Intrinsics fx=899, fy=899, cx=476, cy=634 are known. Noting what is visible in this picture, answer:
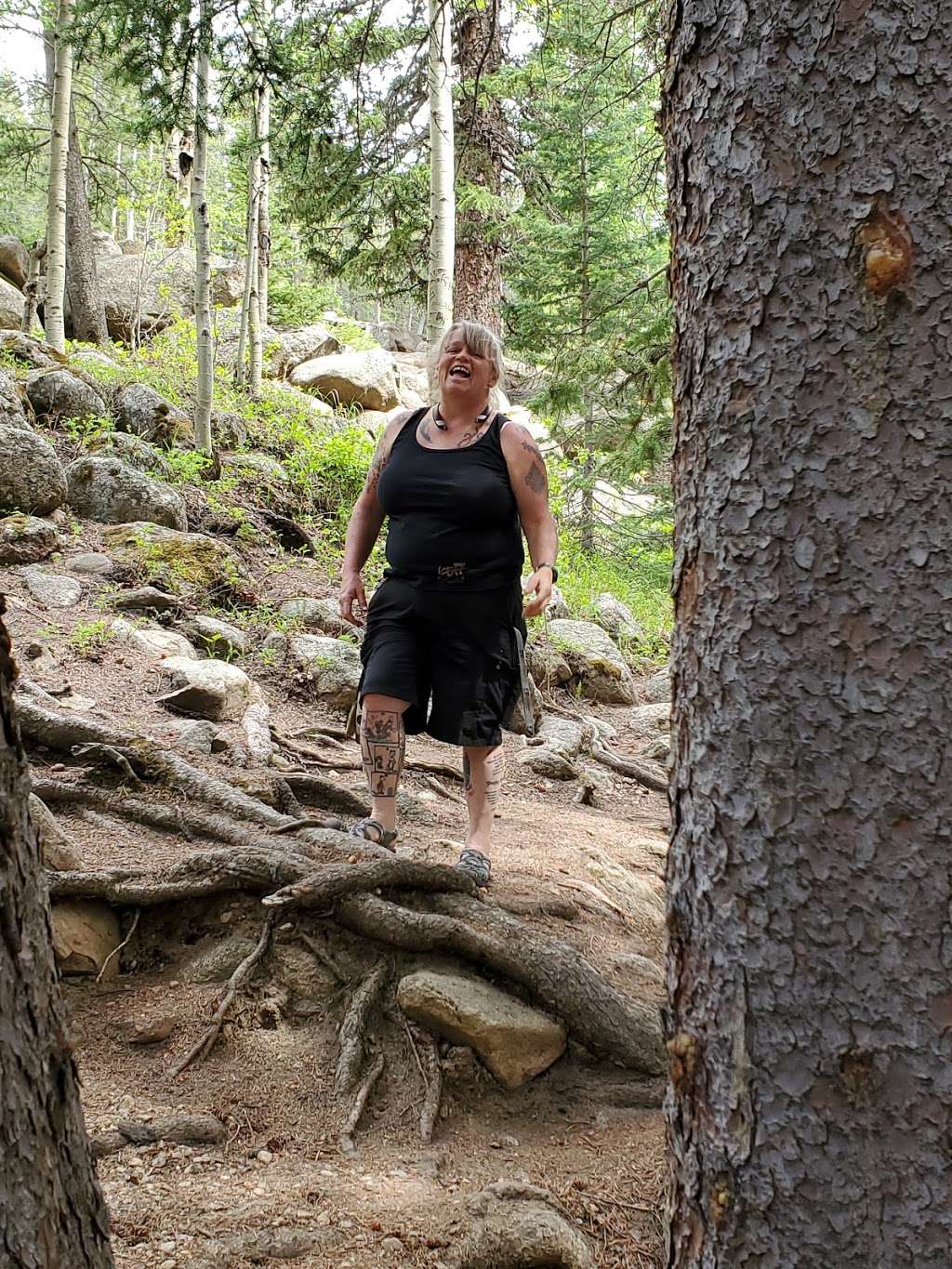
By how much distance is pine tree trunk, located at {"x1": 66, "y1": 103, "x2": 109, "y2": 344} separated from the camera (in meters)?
17.8

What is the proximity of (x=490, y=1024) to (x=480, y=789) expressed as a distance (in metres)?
1.19

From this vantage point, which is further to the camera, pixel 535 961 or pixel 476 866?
pixel 476 866

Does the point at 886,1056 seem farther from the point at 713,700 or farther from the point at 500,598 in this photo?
the point at 500,598

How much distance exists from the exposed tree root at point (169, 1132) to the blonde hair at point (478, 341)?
2.91 m

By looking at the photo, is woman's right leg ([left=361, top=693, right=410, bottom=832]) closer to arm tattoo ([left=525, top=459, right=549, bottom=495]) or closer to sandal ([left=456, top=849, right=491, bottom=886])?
sandal ([left=456, top=849, right=491, bottom=886])

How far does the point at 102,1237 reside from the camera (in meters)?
1.42

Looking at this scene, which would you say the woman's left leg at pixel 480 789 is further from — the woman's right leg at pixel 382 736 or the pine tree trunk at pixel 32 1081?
the pine tree trunk at pixel 32 1081

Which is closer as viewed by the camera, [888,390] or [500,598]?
[888,390]

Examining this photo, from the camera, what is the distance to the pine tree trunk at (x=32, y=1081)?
1.22 metres

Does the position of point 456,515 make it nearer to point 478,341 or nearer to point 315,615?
point 478,341

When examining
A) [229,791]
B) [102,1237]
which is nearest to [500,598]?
[229,791]

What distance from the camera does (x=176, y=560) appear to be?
28.1 ft

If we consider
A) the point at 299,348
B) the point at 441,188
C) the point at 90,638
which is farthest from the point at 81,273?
the point at 90,638

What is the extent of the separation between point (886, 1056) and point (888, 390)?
104cm
